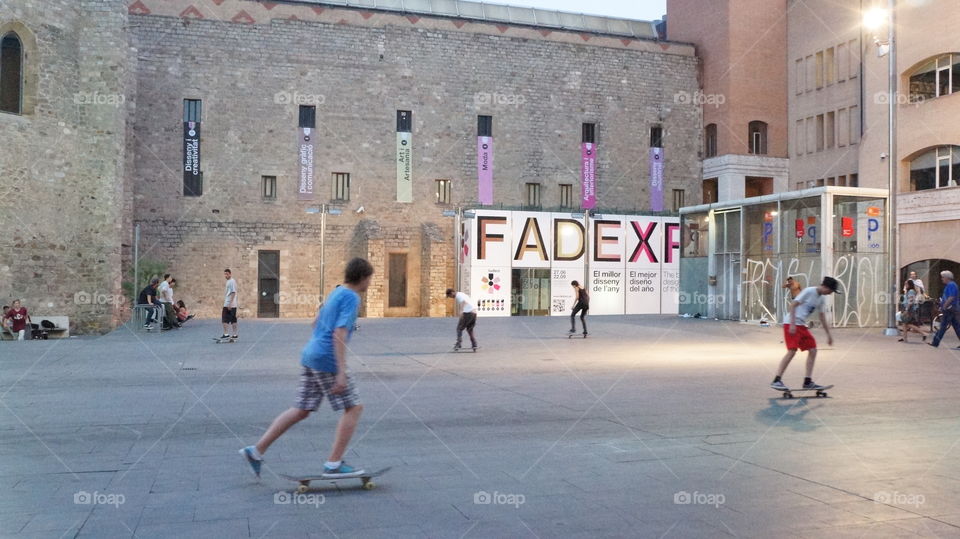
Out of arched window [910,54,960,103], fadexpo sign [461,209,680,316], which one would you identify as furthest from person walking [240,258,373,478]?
arched window [910,54,960,103]

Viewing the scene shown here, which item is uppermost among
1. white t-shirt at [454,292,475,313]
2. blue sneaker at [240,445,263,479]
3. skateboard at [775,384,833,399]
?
white t-shirt at [454,292,475,313]

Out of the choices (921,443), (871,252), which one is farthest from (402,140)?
(921,443)

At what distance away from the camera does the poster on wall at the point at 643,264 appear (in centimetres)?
4122

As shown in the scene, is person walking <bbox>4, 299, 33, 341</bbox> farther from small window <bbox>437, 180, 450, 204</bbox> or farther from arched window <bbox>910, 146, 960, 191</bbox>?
arched window <bbox>910, 146, 960, 191</bbox>

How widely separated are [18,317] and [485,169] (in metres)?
25.3

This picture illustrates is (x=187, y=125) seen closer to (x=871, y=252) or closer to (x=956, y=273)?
(x=871, y=252)

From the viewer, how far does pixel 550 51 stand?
44.9 m

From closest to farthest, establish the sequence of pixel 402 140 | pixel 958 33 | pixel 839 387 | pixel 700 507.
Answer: pixel 700 507
pixel 839 387
pixel 958 33
pixel 402 140

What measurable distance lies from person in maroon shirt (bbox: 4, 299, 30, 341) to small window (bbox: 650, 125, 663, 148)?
110ft

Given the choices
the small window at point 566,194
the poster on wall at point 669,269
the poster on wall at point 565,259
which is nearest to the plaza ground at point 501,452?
the poster on wall at point 565,259

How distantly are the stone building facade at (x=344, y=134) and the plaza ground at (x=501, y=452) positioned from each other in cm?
2454

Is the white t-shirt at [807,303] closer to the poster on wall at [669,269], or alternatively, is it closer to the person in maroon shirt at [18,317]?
the person in maroon shirt at [18,317]

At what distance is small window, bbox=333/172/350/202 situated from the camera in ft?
136

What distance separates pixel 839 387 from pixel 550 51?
116ft
